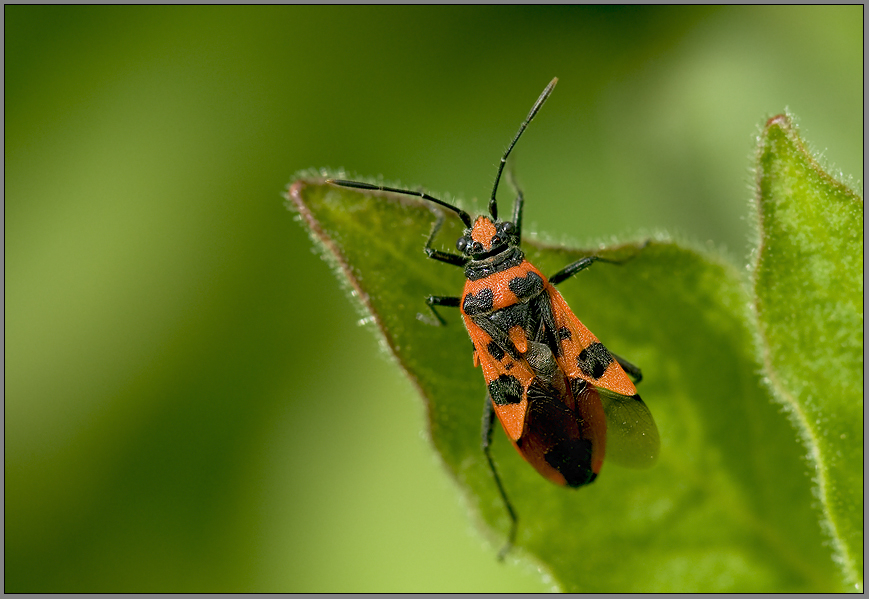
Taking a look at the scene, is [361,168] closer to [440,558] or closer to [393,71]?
[393,71]

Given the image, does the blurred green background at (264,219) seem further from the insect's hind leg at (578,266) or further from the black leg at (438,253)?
the insect's hind leg at (578,266)

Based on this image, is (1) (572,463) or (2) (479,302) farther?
(2) (479,302)

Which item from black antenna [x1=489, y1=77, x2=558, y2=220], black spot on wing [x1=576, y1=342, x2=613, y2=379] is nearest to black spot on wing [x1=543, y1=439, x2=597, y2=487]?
black spot on wing [x1=576, y1=342, x2=613, y2=379]

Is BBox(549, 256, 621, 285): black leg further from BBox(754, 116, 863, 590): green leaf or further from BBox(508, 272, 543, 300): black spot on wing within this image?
BBox(754, 116, 863, 590): green leaf

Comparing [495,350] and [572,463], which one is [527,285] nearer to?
[495,350]

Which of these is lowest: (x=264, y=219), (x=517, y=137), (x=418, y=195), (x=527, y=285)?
(x=527, y=285)

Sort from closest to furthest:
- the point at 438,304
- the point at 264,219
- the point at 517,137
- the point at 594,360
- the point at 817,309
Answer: the point at 817,309 < the point at 438,304 < the point at 594,360 < the point at 517,137 < the point at 264,219

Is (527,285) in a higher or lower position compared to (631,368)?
higher

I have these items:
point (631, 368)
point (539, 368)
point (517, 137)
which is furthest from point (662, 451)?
point (517, 137)

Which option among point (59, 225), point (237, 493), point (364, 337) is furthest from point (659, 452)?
point (59, 225)
